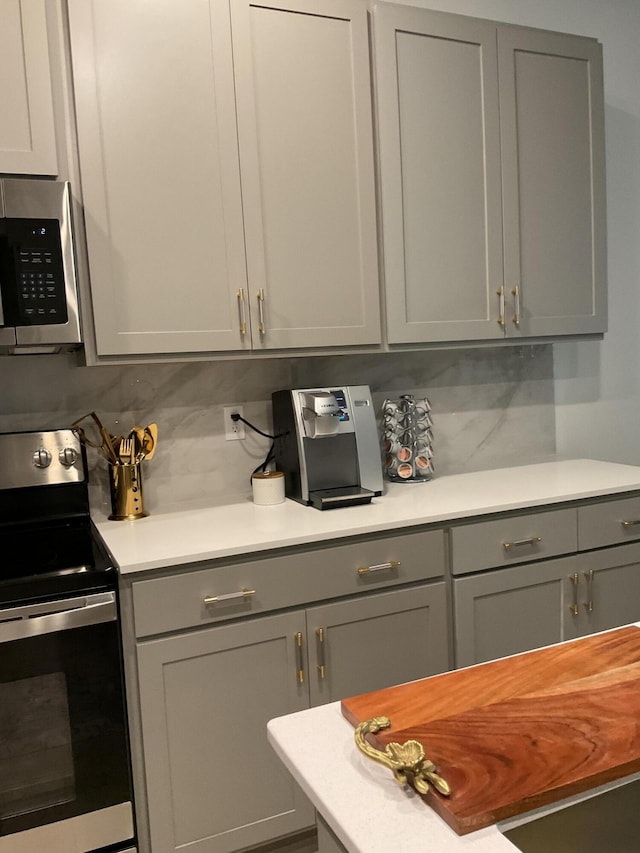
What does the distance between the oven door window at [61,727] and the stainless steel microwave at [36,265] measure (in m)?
0.73

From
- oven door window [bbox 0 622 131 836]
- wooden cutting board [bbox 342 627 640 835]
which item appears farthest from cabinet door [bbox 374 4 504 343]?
wooden cutting board [bbox 342 627 640 835]

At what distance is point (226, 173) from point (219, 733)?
148cm

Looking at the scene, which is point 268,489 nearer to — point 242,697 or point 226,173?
point 242,697

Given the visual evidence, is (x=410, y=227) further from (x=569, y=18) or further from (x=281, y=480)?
(x=569, y=18)

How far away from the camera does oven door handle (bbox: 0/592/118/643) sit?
1.53m

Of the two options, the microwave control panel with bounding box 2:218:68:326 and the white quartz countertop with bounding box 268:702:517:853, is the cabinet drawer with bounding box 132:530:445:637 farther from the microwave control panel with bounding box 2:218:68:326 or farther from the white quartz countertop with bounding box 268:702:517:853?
the white quartz countertop with bounding box 268:702:517:853

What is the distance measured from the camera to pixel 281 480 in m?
2.21

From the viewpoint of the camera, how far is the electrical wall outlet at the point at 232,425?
2354 millimetres

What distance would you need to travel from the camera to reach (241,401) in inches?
93.4

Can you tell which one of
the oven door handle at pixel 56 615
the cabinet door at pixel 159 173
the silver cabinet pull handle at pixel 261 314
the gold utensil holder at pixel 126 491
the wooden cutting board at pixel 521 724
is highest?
the cabinet door at pixel 159 173

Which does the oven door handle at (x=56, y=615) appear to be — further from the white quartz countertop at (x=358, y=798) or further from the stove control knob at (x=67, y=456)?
the white quartz countertop at (x=358, y=798)

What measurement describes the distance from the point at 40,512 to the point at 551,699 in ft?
5.03

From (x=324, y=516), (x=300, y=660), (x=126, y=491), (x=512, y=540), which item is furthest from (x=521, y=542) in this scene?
(x=126, y=491)

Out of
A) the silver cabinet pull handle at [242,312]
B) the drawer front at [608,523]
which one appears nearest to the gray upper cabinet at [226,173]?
the silver cabinet pull handle at [242,312]
